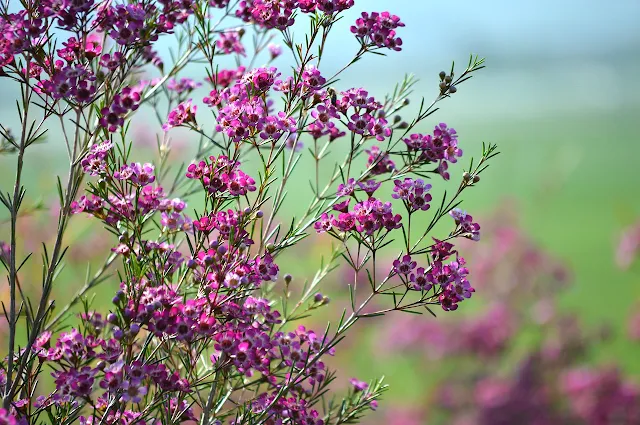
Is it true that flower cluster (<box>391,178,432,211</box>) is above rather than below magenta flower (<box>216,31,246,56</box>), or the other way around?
below

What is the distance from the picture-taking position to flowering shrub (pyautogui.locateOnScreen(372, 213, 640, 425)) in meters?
2.19

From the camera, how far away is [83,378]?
0.61 m

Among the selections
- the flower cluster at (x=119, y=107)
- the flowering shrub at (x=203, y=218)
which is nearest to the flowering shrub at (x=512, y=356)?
the flowering shrub at (x=203, y=218)

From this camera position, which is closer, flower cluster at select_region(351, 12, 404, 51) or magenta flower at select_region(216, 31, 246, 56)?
flower cluster at select_region(351, 12, 404, 51)

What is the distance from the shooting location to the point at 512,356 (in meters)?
2.88

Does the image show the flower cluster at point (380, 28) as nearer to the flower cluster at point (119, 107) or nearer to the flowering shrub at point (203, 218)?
the flowering shrub at point (203, 218)

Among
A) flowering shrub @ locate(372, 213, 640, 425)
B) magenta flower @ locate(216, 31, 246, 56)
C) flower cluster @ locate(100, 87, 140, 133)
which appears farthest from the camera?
flowering shrub @ locate(372, 213, 640, 425)

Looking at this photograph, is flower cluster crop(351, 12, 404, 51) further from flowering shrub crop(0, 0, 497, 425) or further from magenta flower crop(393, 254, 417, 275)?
magenta flower crop(393, 254, 417, 275)

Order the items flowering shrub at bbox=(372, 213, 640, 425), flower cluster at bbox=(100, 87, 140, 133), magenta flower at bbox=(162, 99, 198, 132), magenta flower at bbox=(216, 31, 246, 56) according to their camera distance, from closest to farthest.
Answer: flower cluster at bbox=(100, 87, 140, 133)
magenta flower at bbox=(162, 99, 198, 132)
magenta flower at bbox=(216, 31, 246, 56)
flowering shrub at bbox=(372, 213, 640, 425)

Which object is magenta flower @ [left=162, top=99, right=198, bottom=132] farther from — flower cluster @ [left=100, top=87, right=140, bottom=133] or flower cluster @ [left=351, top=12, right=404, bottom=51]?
flower cluster @ [left=351, top=12, right=404, bottom=51]

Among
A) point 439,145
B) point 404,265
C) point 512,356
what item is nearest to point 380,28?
Result: point 439,145

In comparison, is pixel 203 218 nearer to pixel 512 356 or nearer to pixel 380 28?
pixel 380 28

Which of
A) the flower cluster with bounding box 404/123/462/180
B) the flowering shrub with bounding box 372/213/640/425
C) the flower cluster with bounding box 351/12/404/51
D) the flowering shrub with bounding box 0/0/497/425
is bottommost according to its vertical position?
the flowering shrub with bounding box 0/0/497/425

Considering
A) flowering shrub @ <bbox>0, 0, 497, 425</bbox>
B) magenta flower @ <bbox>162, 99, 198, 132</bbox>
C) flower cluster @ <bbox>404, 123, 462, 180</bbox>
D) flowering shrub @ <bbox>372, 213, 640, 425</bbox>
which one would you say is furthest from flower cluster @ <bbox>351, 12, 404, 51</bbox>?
flowering shrub @ <bbox>372, 213, 640, 425</bbox>
